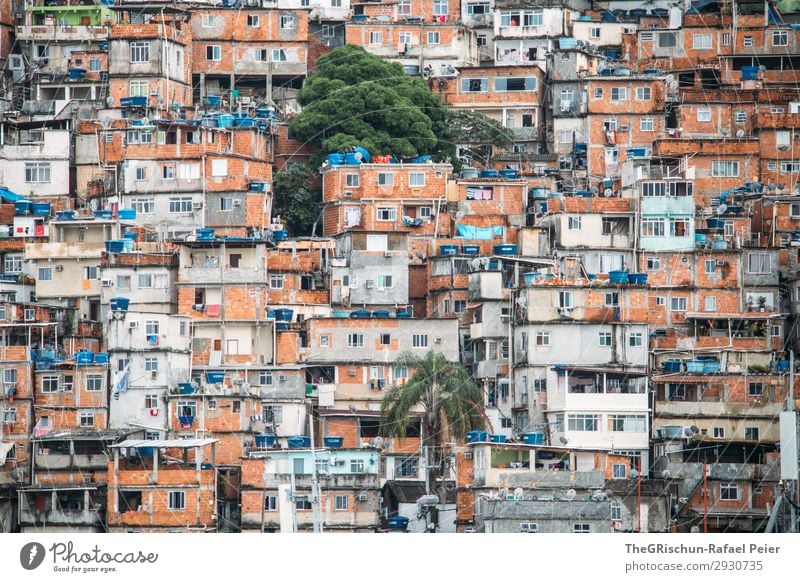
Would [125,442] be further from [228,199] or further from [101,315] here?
[228,199]

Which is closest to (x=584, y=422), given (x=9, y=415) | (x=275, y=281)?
(x=275, y=281)

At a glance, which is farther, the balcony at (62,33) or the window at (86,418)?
the balcony at (62,33)

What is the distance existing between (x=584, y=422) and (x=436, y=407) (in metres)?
3.72

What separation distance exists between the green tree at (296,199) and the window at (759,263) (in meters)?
13.0

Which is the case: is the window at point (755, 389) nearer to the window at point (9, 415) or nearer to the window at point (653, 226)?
the window at point (653, 226)

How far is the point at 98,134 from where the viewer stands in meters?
68.8

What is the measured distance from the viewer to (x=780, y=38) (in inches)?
2940

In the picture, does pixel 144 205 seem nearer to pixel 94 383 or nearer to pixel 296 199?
pixel 296 199

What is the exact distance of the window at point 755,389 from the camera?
58.3m

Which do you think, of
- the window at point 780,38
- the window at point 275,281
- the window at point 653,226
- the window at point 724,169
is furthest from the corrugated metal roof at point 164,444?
the window at point 780,38

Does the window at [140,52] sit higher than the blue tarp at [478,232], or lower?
higher

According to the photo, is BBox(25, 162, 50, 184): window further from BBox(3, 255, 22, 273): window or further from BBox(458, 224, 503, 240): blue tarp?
BBox(458, 224, 503, 240): blue tarp

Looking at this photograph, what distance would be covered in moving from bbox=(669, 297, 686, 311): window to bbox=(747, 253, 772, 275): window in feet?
8.13
